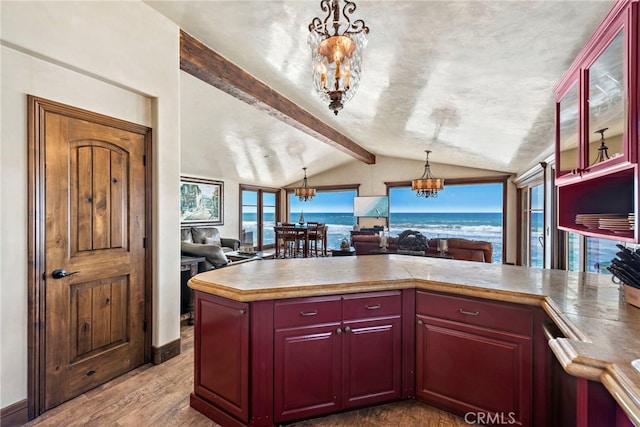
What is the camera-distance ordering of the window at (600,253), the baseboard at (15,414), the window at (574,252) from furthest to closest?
1. the window at (574,252)
2. the window at (600,253)
3. the baseboard at (15,414)

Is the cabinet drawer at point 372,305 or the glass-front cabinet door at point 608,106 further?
the cabinet drawer at point 372,305

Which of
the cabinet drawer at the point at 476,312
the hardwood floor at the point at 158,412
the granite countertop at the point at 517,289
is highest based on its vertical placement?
the granite countertop at the point at 517,289

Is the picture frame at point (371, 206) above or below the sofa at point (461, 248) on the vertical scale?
above

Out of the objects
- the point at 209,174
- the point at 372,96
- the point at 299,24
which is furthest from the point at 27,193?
the point at 209,174

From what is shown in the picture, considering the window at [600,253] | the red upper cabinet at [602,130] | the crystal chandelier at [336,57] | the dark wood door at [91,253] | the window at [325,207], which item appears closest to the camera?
the red upper cabinet at [602,130]

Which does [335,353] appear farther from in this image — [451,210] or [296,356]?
[451,210]

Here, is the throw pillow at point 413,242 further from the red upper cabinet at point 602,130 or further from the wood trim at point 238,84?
the red upper cabinet at point 602,130

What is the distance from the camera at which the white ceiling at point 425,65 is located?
1.79 metres

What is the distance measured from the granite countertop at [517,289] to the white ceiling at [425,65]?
1489 mm

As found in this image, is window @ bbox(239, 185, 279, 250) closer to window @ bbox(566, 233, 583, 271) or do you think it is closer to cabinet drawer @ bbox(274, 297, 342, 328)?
cabinet drawer @ bbox(274, 297, 342, 328)

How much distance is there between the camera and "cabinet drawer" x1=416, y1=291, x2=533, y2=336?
164 centimetres

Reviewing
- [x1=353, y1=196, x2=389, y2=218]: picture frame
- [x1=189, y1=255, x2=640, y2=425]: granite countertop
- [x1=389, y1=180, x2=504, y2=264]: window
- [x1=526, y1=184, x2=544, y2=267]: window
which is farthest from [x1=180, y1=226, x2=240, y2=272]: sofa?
[x1=526, y1=184, x2=544, y2=267]: window

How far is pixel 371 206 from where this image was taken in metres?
8.55

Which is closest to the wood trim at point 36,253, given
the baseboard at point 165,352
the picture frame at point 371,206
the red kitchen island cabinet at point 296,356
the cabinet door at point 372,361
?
the baseboard at point 165,352
